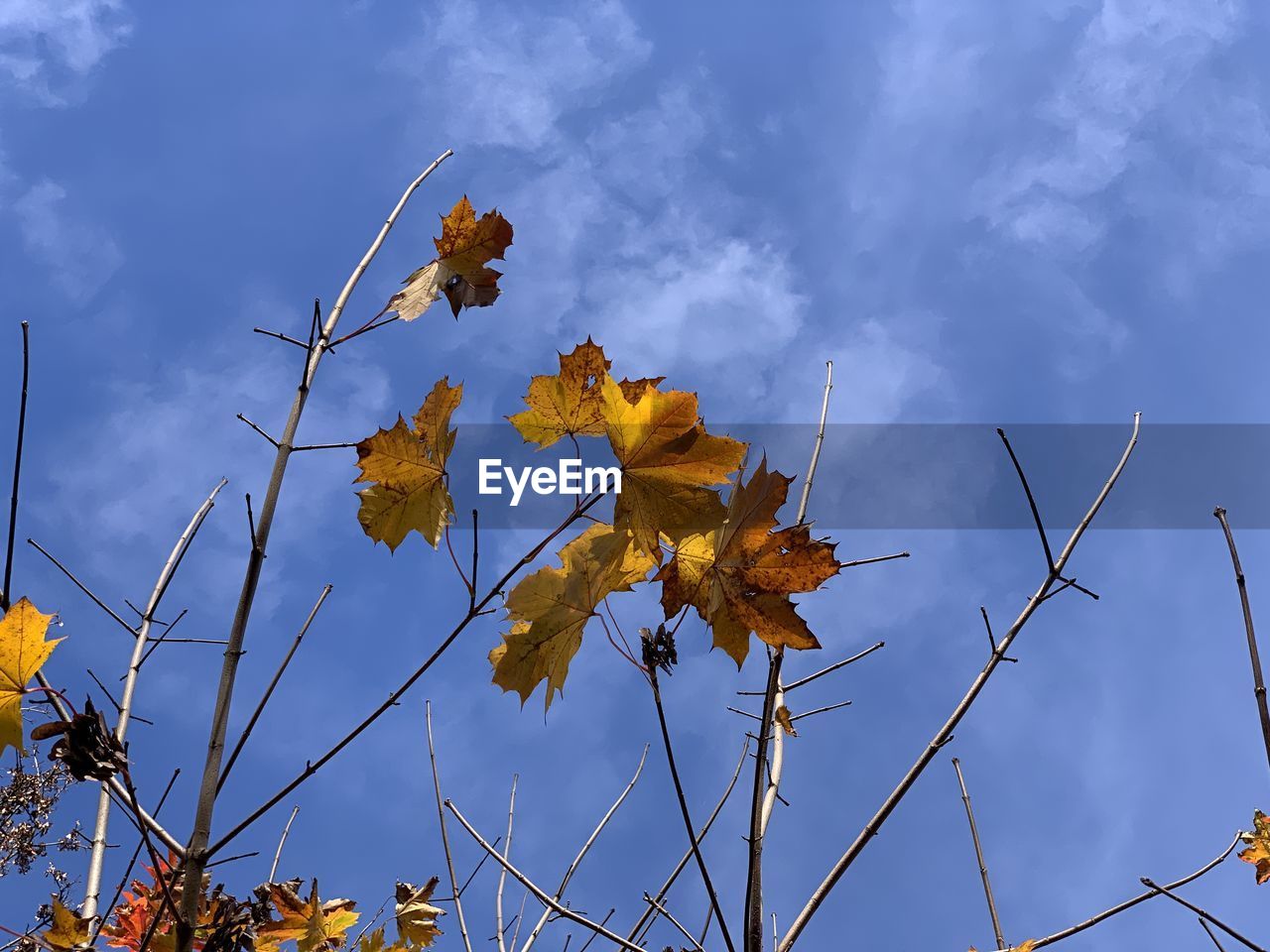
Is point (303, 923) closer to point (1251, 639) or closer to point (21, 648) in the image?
point (21, 648)

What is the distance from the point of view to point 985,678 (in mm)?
1308

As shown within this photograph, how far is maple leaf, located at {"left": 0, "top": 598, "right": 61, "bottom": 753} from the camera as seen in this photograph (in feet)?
4.04

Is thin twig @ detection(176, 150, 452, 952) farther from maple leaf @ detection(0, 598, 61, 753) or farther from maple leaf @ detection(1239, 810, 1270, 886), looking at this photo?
maple leaf @ detection(1239, 810, 1270, 886)

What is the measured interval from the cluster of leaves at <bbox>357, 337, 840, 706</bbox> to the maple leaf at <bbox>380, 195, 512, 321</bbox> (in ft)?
1.72

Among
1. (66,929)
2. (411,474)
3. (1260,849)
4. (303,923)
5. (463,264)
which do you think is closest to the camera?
(411,474)

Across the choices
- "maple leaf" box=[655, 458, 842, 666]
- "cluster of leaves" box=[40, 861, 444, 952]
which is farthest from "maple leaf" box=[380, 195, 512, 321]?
"cluster of leaves" box=[40, 861, 444, 952]

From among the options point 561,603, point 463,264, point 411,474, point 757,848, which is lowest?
point 757,848

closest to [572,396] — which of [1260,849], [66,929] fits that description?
[66,929]

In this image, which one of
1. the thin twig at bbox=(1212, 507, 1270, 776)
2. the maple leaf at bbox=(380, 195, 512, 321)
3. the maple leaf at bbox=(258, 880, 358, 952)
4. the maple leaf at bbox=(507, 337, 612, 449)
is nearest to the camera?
the thin twig at bbox=(1212, 507, 1270, 776)

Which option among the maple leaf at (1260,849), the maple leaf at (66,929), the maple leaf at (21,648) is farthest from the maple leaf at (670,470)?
the maple leaf at (1260,849)

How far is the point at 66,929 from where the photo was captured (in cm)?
167

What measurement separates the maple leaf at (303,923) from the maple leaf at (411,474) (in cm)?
101

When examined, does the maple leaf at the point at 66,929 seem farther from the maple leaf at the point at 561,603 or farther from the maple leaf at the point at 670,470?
the maple leaf at the point at 670,470

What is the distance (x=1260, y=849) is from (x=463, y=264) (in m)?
2.83
